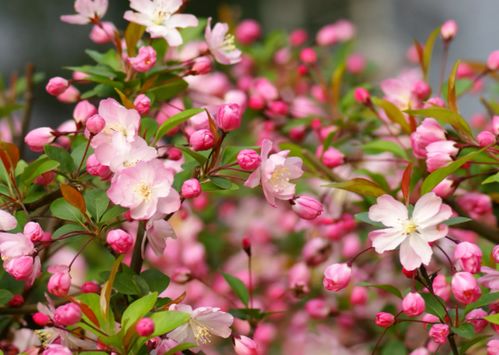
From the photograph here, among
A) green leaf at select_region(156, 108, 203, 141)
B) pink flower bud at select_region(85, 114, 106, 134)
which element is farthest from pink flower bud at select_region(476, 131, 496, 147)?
pink flower bud at select_region(85, 114, 106, 134)

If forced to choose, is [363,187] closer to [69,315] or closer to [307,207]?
[307,207]

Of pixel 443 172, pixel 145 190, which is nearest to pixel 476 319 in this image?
pixel 443 172

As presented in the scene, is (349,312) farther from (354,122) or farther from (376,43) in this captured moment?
(376,43)

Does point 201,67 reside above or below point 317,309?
above

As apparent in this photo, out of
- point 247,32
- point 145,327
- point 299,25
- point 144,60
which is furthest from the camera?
point 299,25

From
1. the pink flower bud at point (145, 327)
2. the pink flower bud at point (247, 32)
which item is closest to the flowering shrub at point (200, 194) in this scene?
the pink flower bud at point (145, 327)

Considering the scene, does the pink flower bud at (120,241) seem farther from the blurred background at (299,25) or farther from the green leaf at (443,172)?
the blurred background at (299,25)
